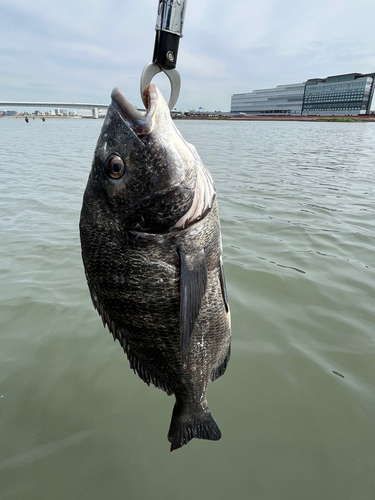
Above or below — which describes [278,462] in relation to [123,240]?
below

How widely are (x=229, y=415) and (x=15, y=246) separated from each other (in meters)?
5.00

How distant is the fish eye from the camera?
5.87ft

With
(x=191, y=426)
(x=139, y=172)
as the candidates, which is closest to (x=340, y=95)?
(x=139, y=172)

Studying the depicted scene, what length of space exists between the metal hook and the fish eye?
371 millimetres

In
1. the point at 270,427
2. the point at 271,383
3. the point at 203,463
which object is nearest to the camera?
the point at 203,463

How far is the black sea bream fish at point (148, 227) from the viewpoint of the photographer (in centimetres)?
178

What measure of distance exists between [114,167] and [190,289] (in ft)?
2.80

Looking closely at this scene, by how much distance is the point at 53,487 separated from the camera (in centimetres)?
220

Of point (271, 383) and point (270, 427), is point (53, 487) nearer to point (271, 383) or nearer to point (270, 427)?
point (270, 427)

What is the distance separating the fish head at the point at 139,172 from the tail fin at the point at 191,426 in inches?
52.8

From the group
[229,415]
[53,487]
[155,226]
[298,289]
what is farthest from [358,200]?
[53,487]

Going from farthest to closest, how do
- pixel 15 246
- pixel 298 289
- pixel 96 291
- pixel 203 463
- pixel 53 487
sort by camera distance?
1. pixel 15 246
2. pixel 298 289
3. pixel 203 463
4. pixel 53 487
5. pixel 96 291

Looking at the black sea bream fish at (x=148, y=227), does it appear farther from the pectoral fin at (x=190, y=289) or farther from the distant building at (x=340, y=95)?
the distant building at (x=340, y=95)

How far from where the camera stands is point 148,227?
5.99ft
